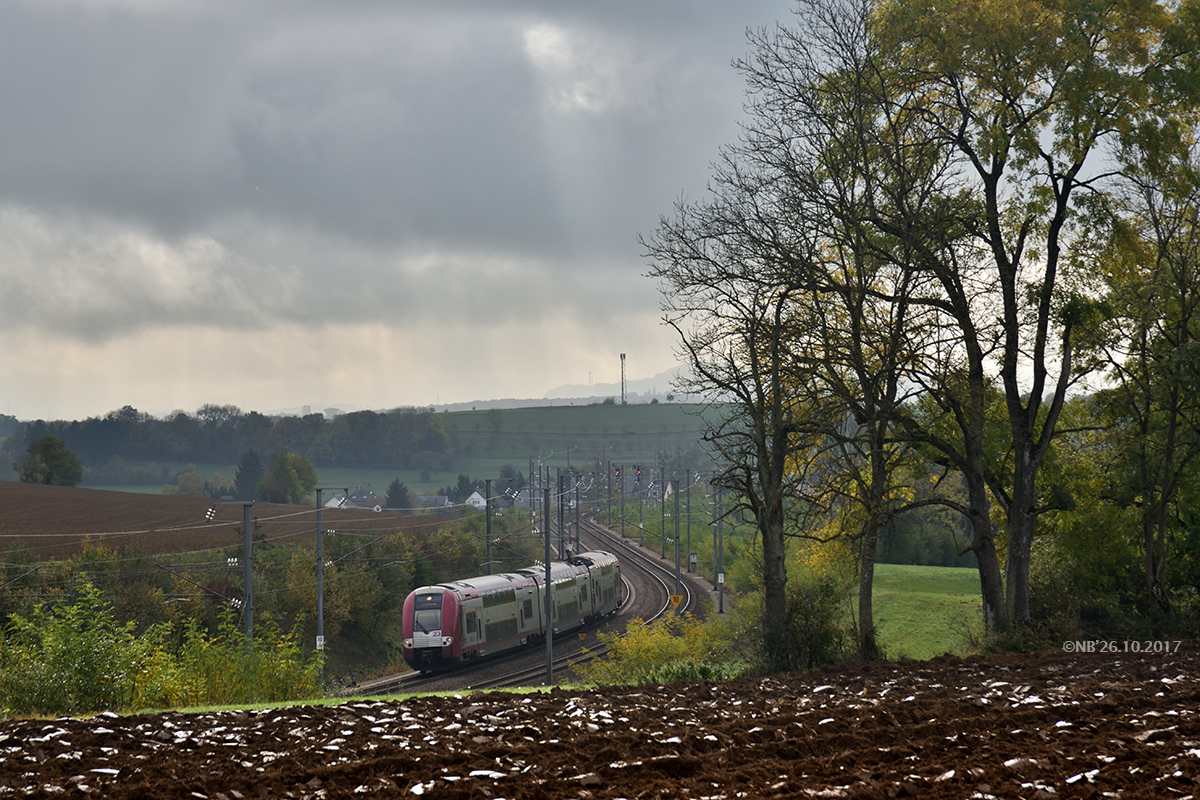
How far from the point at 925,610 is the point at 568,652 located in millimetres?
16348

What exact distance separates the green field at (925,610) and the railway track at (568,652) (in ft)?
35.7

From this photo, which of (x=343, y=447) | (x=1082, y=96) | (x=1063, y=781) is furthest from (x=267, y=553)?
(x=343, y=447)

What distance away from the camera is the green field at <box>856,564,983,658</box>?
2633 cm

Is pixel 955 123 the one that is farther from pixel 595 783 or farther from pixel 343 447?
pixel 343 447

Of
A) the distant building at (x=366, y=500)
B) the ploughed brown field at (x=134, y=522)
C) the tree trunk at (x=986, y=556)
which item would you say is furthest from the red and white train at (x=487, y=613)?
the distant building at (x=366, y=500)

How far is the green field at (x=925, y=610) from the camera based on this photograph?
A: 86.4 ft

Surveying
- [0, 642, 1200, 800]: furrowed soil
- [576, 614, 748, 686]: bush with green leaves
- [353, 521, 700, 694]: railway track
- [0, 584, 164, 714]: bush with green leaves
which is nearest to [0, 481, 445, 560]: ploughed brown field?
[353, 521, 700, 694]: railway track

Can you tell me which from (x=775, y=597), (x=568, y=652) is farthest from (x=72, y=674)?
(x=568, y=652)

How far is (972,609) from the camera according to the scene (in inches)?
1289

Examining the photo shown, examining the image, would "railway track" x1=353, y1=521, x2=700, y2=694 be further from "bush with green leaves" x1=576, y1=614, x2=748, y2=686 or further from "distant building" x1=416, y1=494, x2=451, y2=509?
"distant building" x1=416, y1=494, x2=451, y2=509

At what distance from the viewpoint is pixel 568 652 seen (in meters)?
40.6

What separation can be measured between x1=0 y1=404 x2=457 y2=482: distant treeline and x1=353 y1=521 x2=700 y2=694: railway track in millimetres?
107190

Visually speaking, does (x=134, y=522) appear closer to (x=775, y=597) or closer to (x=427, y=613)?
(x=427, y=613)

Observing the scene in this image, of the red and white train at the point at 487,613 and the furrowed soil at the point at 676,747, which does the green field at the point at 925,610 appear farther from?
the red and white train at the point at 487,613
